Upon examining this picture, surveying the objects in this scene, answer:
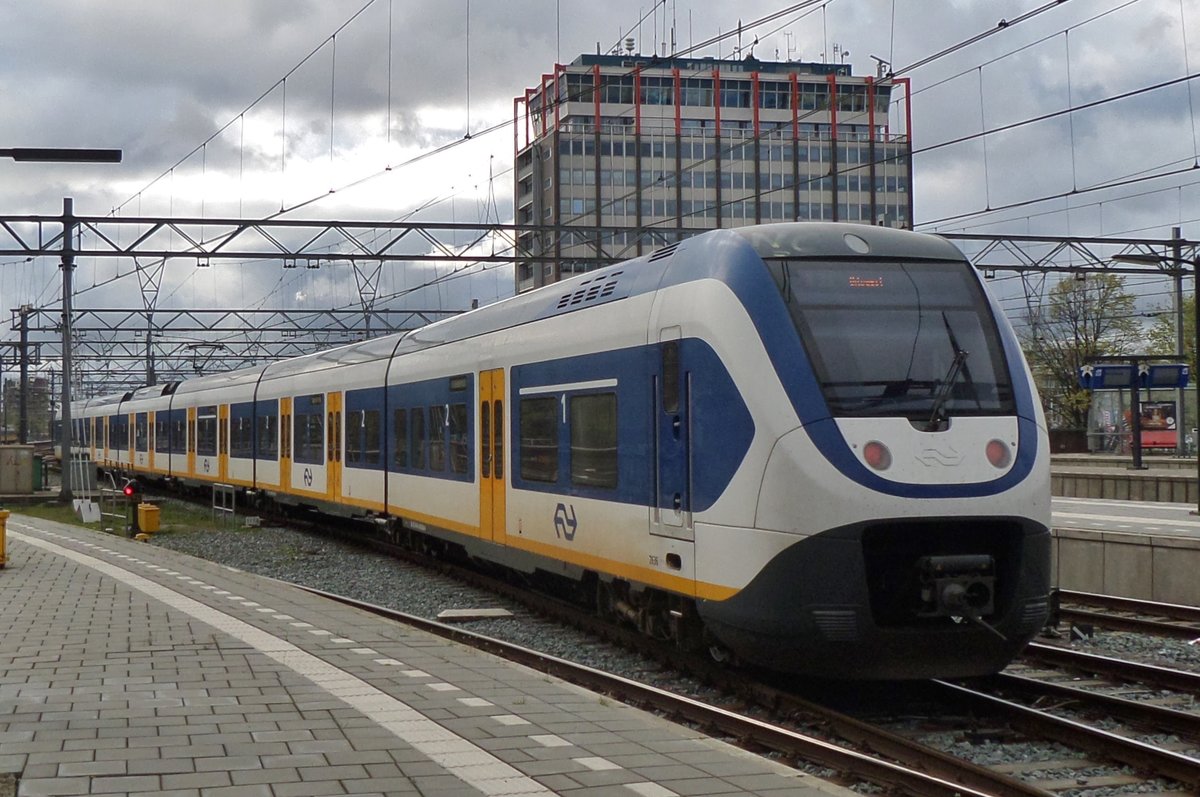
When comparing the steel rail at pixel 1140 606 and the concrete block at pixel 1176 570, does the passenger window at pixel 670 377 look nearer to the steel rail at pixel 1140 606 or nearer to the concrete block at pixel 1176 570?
the steel rail at pixel 1140 606

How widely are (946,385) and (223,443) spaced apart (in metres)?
26.6

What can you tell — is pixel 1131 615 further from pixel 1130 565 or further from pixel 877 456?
pixel 877 456

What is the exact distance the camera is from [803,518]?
8359 millimetres

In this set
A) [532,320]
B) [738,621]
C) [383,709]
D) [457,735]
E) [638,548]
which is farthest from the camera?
[532,320]

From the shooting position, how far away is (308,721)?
7832mm

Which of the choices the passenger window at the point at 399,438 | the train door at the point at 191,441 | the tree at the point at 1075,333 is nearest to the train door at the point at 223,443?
the train door at the point at 191,441

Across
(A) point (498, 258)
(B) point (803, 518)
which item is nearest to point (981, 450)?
(B) point (803, 518)

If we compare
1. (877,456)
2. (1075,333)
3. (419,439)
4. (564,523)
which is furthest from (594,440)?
(1075,333)

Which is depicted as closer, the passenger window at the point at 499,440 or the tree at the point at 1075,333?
the passenger window at the point at 499,440

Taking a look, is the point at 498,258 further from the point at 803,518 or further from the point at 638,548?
the point at 803,518

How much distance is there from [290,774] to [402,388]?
1258 centimetres

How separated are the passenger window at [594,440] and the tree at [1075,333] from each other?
4045cm

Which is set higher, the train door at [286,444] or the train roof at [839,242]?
the train roof at [839,242]

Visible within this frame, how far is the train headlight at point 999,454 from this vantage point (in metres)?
8.71
